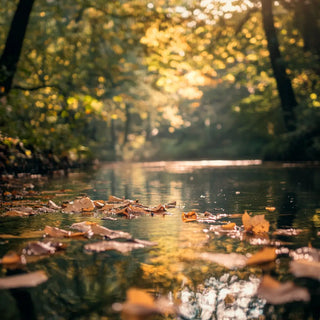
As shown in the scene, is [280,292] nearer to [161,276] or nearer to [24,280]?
[161,276]

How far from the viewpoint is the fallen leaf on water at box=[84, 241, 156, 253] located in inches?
117

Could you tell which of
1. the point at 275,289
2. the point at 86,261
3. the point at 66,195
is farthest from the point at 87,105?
the point at 275,289

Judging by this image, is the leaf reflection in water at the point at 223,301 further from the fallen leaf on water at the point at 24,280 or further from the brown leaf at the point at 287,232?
the brown leaf at the point at 287,232

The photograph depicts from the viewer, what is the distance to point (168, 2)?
17000 mm

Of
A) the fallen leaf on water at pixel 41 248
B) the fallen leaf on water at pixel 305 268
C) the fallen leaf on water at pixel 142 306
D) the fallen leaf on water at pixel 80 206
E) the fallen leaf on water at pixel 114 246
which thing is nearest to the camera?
the fallen leaf on water at pixel 142 306

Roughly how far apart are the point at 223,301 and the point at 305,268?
0.61 m

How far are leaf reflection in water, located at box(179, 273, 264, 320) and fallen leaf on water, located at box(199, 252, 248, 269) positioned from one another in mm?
271

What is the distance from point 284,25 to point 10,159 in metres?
14.4

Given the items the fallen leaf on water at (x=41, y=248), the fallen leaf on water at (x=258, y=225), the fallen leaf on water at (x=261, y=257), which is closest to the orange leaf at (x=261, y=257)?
the fallen leaf on water at (x=261, y=257)

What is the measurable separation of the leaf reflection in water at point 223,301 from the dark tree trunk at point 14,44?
9.73 m

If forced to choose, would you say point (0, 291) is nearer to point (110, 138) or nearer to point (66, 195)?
point (66, 195)

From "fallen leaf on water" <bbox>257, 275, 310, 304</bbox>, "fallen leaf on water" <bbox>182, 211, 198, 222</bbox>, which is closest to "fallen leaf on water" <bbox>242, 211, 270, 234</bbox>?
"fallen leaf on water" <bbox>182, 211, 198, 222</bbox>

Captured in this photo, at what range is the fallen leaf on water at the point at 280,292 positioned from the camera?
6.45ft

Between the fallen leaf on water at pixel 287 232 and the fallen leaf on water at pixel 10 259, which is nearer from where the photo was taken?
the fallen leaf on water at pixel 10 259
